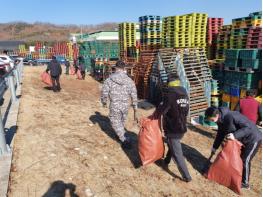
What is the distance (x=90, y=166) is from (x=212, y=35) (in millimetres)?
9934

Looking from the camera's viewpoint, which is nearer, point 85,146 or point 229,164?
point 229,164

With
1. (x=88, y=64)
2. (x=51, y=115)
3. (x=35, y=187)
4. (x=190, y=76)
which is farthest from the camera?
(x=88, y=64)

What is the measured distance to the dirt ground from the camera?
4.59 meters

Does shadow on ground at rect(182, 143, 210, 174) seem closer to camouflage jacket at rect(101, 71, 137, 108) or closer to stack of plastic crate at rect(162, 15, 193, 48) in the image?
camouflage jacket at rect(101, 71, 137, 108)

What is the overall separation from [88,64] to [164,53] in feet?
48.6

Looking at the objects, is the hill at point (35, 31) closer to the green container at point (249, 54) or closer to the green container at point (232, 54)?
the green container at point (232, 54)

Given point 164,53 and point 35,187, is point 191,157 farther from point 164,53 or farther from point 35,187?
point 164,53

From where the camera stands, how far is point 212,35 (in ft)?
42.9

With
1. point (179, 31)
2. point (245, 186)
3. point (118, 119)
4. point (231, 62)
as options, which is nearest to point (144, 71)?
point (179, 31)

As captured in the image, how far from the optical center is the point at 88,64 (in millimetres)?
25234

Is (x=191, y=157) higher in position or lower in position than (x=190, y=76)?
lower

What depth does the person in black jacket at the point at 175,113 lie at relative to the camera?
4500 mm

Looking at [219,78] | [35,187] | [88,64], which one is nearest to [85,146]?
[35,187]

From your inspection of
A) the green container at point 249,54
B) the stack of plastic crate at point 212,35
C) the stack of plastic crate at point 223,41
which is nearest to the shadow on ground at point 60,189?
the green container at point 249,54
